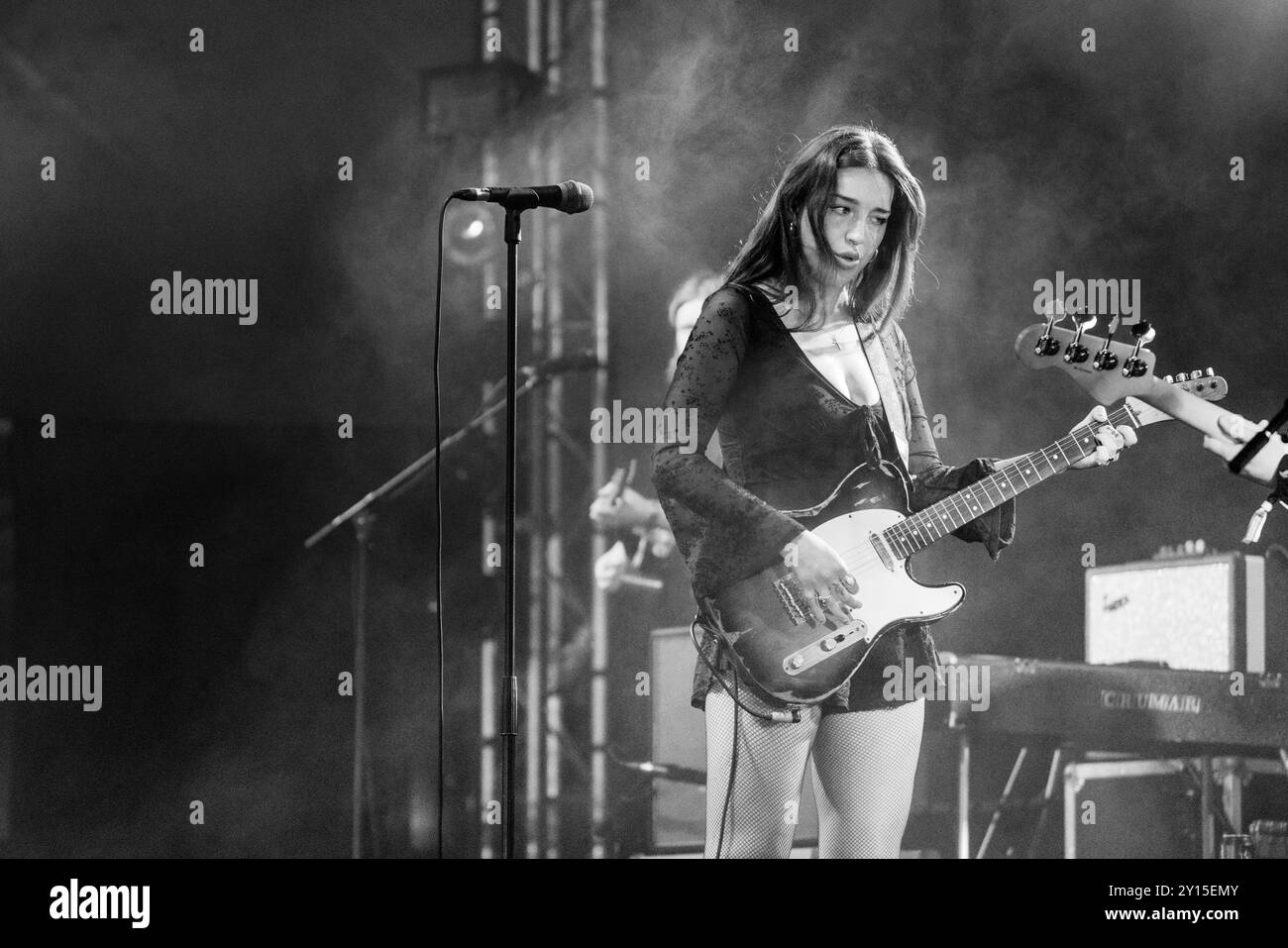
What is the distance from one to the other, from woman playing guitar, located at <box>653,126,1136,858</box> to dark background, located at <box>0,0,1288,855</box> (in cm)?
19

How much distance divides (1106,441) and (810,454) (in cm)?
79

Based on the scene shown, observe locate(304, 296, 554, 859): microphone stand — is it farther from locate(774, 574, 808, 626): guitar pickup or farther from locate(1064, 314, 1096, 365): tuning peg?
locate(1064, 314, 1096, 365): tuning peg

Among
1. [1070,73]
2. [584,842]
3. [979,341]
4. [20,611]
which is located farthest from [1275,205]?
[20,611]

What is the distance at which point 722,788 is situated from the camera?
3.53 m

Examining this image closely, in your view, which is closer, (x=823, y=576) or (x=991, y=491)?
(x=823, y=576)

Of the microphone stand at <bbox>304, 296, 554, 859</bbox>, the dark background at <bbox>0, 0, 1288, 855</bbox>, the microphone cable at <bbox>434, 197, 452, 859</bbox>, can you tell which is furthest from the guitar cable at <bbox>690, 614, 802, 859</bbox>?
the microphone stand at <bbox>304, 296, 554, 859</bbox>

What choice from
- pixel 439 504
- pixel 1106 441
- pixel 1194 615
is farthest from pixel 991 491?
pixel 439 504

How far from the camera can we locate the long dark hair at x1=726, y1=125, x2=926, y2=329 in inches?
148

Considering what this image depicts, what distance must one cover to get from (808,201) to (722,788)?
157 centimetres

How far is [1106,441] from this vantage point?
12.1 ft

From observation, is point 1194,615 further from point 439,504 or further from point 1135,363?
point 439,504

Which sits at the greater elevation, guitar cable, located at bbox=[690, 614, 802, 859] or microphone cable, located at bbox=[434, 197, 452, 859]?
microphone cable, located at bbox=[434, 197, 452, 859]

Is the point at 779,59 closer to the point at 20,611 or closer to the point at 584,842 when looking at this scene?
the point at 584,842

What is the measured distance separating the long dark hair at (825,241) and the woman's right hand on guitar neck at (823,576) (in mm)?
623
